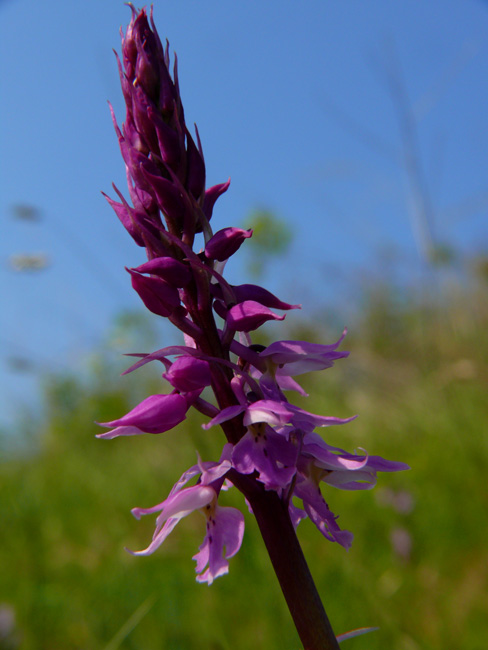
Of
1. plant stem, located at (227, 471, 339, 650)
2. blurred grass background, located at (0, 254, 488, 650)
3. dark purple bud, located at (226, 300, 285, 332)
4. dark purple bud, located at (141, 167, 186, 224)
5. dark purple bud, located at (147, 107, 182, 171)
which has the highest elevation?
dark purple bud, located at (147, 107, 182, 171)

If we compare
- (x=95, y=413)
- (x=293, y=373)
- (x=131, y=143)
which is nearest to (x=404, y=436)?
(x=293, y=373)

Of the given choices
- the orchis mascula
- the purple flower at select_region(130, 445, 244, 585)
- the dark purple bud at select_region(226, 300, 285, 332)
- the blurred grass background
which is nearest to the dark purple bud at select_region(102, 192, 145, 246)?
the orchis mascula

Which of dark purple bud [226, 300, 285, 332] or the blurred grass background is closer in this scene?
dark purple bud [226, 300, 285, 332]

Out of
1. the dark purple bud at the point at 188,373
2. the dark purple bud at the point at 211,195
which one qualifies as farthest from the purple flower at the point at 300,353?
the dark purple bud at the point at 211,195

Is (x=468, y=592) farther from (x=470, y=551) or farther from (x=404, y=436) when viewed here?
(x=404, y=436)

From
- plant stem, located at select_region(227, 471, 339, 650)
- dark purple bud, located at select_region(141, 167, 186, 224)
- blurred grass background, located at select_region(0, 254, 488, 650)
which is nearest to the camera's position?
plant stem, located at select_region(227, 471, 339, 650)

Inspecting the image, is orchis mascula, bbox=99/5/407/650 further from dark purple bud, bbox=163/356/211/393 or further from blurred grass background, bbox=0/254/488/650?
blurred grass background, bbox=0/254/488/650

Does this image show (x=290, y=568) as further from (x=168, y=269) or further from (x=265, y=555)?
(x=265, y=555)

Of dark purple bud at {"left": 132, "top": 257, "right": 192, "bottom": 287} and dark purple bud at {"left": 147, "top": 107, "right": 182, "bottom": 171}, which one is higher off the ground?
dark purple bud at {"left": 147, "top": 107, "right": 182, "bottom": 171}
